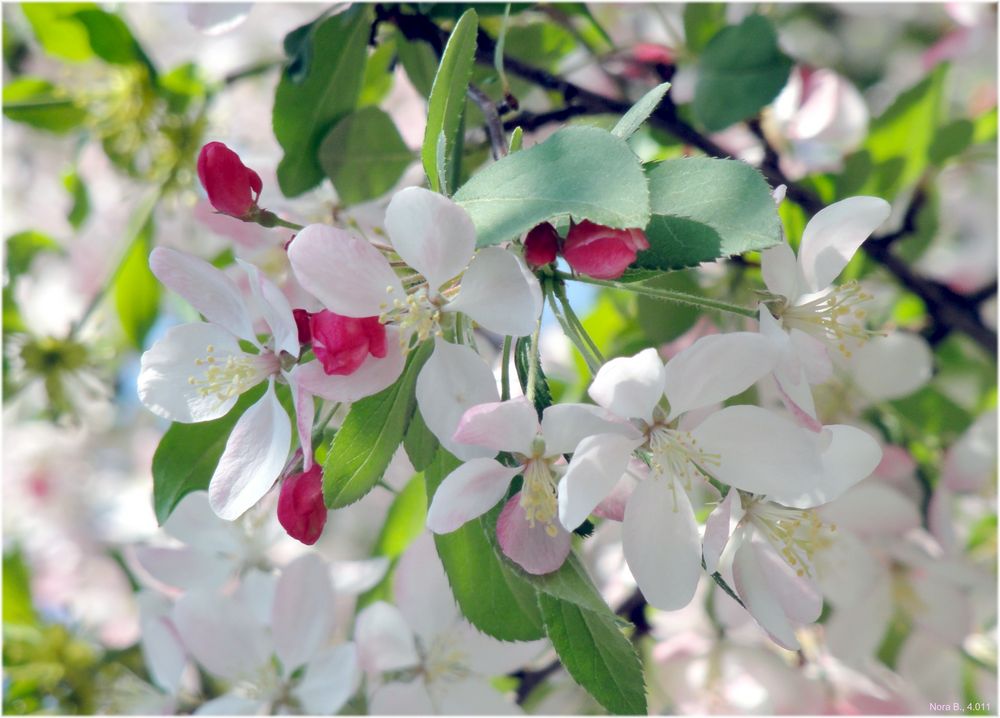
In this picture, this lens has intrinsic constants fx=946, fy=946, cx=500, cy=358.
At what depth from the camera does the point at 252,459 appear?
595 millimetres

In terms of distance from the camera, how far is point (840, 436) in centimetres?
60

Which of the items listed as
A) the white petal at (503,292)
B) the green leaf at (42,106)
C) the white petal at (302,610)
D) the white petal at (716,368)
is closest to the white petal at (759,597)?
the white petal at (716,368)

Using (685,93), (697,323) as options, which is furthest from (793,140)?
(697,323)

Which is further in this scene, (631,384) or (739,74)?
(739,74)

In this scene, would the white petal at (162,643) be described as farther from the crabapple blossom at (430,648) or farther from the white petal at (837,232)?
the white petal at (837,232)

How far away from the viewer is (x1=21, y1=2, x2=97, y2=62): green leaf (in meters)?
1.12

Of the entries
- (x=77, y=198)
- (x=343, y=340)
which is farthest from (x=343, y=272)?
(x=77, y=198)

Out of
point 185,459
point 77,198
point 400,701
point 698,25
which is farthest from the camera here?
point 77,198

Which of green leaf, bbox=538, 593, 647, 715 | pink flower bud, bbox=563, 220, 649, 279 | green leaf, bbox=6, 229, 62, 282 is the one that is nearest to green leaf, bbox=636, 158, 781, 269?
pink flower bud, bbox=563, 220, 649, 279

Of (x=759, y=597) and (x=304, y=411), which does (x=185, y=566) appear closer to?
(x=304, y=411)

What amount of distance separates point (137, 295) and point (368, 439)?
793mm

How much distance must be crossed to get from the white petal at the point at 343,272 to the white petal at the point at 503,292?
48 mm

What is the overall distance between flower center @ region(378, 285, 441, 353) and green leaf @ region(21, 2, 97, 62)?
31.2 inches

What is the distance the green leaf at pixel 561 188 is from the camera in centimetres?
49
